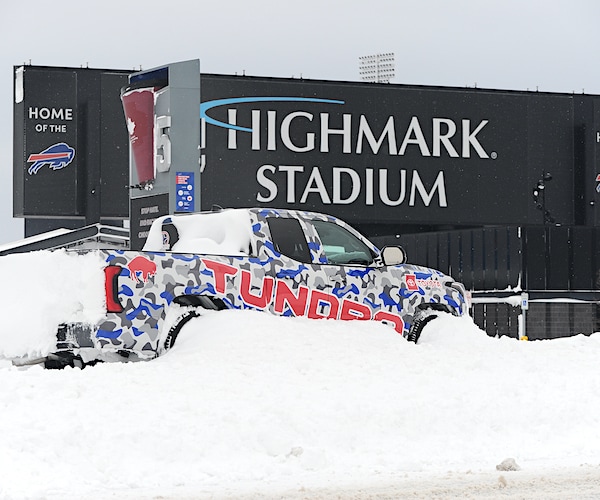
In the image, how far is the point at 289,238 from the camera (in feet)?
42.8

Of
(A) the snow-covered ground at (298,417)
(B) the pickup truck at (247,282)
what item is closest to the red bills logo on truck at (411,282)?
(B) the pickup truck at (247,282)

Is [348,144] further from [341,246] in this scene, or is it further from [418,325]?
[418,325]

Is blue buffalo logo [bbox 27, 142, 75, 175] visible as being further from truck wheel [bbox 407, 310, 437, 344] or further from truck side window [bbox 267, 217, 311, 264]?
truck wheel [bbox 407, 310, 437, 344]

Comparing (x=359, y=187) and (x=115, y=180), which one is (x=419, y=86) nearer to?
(x=359, y=187)

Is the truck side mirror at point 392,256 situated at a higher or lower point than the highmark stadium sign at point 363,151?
lower

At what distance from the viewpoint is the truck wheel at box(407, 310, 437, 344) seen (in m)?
13.5

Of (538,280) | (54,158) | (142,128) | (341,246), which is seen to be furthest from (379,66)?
(341,246)

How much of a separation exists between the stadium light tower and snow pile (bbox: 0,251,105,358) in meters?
58.9

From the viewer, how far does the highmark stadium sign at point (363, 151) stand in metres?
50.2

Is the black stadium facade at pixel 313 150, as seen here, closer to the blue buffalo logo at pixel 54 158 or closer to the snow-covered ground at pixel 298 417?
the blue buffalo logo at pixel 54 158

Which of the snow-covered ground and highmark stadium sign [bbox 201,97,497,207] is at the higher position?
highmark stadium sign [bbox 201,97,497,207]

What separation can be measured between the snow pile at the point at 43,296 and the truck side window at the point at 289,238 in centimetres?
238

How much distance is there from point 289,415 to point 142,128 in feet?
56.1

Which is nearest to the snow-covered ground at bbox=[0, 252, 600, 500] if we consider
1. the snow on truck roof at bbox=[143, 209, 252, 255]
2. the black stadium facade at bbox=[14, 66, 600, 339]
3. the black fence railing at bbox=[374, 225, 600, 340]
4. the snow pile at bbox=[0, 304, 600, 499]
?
the snow pile at bbox=[0, 304, 600, 499]
